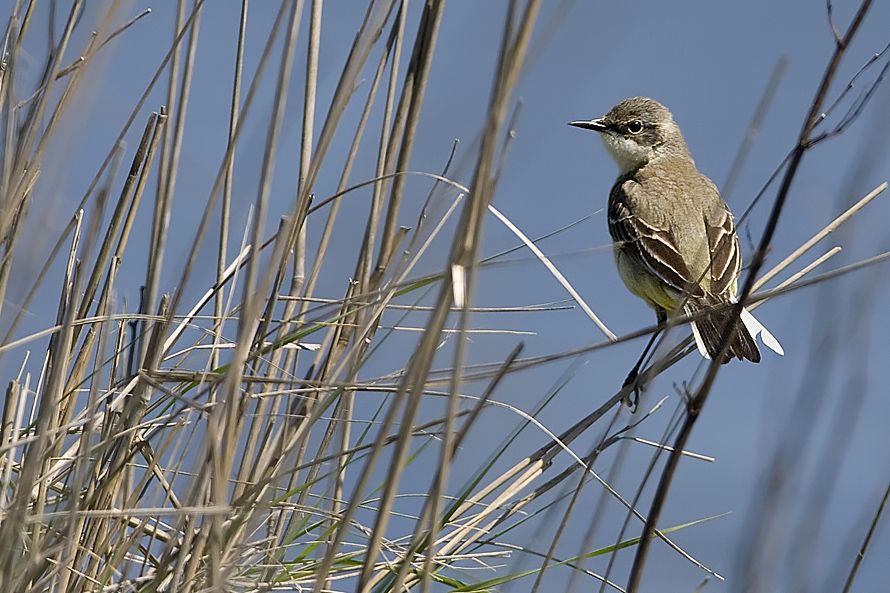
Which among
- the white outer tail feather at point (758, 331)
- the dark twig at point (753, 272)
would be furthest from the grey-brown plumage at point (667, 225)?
the dark twig at point (753, 272)

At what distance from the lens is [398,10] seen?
253 cm

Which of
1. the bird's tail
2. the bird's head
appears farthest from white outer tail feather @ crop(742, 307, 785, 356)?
the bird's head

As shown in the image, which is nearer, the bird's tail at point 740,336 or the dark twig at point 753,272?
the dark twig at point 753,272

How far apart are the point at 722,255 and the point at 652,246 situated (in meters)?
0.27

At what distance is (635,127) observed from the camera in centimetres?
520

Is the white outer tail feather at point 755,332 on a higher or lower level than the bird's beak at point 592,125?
lower

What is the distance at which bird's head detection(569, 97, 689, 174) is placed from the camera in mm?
5160

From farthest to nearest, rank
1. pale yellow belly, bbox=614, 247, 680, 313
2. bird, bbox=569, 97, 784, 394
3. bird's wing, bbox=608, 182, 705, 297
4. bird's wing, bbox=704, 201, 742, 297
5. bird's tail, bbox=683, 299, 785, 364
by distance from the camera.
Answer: pale yellow belly, bbox=614, 247, 680, 313
bird's wing, bbox=608, 182, 705, 297
bird's wing, bbox=704, 201, 742, 297
bird, bbox=569, 97, 784, 394
bird's tail, bbox=683, 299, 785, 364

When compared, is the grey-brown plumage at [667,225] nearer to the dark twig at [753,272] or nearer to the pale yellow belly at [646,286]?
the pale yellow belly at [646,286]

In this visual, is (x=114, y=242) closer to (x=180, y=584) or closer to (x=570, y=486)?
(x=180, y=584)

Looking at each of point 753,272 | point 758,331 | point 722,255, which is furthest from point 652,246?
point 753,272

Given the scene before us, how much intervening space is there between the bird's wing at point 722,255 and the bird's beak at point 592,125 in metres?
1.15

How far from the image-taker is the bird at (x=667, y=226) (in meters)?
3.60

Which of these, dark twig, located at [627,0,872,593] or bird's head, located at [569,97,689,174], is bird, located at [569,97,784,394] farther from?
dark twig, located at [627,0,872,593]
